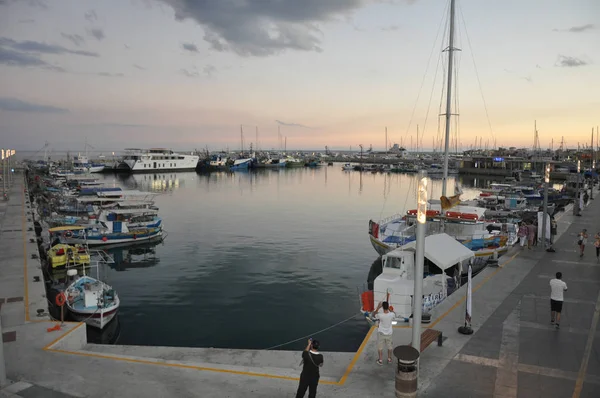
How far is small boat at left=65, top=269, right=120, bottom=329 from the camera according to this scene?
18062 millimetres

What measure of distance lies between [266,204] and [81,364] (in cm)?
5202

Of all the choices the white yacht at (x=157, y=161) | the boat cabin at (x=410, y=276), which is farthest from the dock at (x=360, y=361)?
the white yacht at (x=157, y=161)

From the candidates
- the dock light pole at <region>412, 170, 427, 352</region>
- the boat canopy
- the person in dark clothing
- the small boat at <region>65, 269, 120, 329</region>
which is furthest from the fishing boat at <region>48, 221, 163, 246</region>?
the dock light pole at <region>412, 170, 427, 352</region>

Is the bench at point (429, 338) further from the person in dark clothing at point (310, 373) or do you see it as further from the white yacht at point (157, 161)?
the white yacht at point (157, 161)

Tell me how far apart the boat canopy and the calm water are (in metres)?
4.16

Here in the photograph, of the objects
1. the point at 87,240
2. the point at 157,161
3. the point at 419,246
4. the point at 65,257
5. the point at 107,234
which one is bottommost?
the point at 87,240

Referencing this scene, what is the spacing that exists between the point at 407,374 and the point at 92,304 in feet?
50.3

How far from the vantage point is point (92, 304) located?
18.5m

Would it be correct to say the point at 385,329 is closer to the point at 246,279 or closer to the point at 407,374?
the point at 407,374

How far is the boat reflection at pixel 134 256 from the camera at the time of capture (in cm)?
3009

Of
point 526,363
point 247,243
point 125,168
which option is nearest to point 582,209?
point 247,243

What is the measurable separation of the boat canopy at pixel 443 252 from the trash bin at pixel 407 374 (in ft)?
31.1

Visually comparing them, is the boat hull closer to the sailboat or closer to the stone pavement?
the stone pavement

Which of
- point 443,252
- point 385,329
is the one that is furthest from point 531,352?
point 443,252
